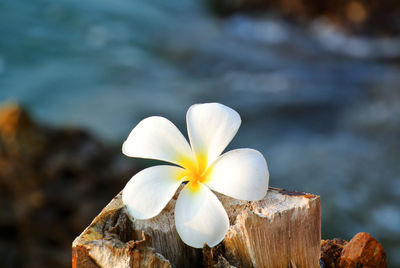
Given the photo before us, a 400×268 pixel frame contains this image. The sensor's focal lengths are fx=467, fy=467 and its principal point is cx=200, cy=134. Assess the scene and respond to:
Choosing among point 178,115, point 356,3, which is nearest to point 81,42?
point 178,115

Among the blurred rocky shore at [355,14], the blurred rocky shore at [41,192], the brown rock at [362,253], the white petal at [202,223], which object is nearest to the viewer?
the white petal at [202,223]

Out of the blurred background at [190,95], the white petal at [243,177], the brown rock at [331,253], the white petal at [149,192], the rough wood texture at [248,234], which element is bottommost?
the blurred background at [190,95]

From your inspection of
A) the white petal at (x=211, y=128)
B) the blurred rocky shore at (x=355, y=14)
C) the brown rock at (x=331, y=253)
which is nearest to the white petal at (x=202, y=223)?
the white petal at (x=211, y=128)

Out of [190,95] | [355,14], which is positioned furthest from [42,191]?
[355,14]

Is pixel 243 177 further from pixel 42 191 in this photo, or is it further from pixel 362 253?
pixel 42 191

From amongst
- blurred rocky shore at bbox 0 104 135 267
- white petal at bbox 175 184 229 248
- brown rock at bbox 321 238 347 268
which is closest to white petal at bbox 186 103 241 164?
white petal at bbox 175 184 229 248

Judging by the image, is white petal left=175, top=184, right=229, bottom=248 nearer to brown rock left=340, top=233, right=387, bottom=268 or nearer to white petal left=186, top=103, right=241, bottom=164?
white petal left=186, top=103, right=241, bottom=164

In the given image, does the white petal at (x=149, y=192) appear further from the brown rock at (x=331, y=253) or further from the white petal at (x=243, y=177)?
the brown rock at (x=331, y=253)
